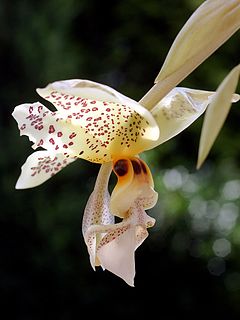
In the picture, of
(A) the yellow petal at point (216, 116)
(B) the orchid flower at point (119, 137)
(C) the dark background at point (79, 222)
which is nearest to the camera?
(A) the yellow petal at point (216, 116)

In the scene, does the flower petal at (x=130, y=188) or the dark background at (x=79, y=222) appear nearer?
the flower petal at (x=130, y=188)

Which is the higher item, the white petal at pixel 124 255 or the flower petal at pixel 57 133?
the flower petal at pixel 57 133

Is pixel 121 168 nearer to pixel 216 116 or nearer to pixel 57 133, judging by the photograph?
pixel 57 133

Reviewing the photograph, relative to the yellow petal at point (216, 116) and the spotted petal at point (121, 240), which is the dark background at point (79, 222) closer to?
the spotted petal at point (121, 240)

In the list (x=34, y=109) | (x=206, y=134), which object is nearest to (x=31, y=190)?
(x=34, y=109)

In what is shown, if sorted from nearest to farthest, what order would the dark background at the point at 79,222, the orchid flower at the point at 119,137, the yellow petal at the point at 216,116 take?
the yellow petal at the point at 216,116, the orchid flower at the point at 119,137, the dark background at the point at 79,222

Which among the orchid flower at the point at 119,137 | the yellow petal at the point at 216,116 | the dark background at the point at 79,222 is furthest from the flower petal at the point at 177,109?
the dark background at the point at 79,222

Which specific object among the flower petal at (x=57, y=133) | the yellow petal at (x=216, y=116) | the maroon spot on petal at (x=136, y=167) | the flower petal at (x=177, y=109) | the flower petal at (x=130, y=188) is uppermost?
the yellow petal at (x=216, y=116)
